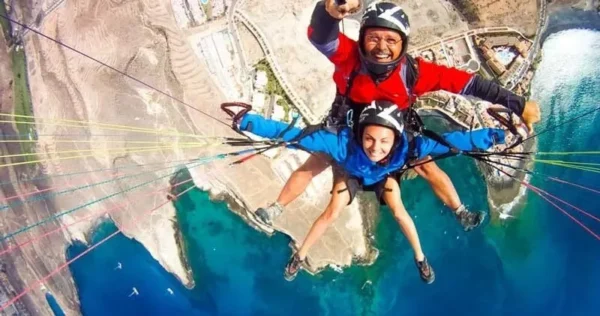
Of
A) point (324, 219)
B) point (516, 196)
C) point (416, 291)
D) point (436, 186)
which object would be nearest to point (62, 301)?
point (324, 219)

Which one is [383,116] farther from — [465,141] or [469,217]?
[469,217]

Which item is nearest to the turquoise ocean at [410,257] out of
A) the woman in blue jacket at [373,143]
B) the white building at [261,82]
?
the white building at [261,82]

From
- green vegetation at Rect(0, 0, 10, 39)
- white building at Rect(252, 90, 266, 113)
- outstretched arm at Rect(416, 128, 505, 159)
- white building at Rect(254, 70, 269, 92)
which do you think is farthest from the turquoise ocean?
green vegetation at Rect(0, 0, 10, 39)

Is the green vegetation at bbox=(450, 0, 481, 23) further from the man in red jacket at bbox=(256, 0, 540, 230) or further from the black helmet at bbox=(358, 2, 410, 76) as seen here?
the black helmet at bbox=(358, 2, 410, 76)

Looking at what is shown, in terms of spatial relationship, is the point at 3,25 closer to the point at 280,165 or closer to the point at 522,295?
the point at 280,165

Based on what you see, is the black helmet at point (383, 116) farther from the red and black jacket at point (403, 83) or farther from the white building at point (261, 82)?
the white building at point (261, 82)

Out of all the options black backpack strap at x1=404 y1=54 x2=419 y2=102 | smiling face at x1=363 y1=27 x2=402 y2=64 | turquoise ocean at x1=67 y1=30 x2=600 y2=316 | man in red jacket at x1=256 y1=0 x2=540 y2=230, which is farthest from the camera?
turquoise ocean at x1=67 y1=30 x2=600 y2=316

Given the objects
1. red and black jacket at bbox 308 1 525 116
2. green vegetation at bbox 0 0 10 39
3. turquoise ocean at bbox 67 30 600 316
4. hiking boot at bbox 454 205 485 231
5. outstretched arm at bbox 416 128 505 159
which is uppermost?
green vegetation at bbox 0 0 10 39

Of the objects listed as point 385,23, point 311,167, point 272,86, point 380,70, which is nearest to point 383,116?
point 380,70

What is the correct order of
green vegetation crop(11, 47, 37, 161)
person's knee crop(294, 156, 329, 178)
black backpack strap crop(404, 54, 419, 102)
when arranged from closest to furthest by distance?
black backpack strap crop(404, 54, 419, 102) < person's knee crop(294, 156, 329, 178) < green vegetation crop(11, 47, 37, 161)
